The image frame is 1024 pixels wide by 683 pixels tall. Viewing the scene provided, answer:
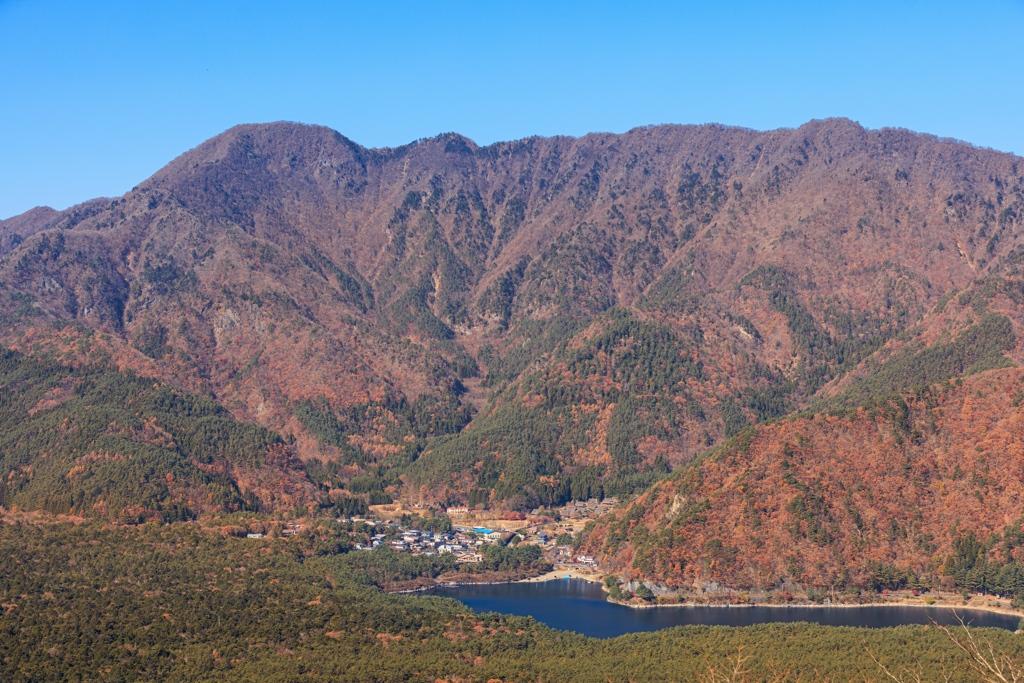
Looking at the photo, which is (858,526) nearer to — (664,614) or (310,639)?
(664,614)

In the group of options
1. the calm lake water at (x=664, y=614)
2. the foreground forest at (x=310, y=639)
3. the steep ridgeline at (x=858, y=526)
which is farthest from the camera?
the steep ridgeline at (x=858, y=526)

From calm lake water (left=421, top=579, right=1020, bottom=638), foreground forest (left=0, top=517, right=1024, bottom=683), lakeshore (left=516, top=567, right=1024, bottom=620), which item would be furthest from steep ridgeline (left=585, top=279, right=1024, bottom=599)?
foreground forest (left=0, top=517, right=1024, bottom=683)

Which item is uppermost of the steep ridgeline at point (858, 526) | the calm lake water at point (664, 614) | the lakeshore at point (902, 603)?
the steep ridgeline at point (858, 526)

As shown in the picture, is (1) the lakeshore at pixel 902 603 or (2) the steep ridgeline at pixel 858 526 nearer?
(1) the lakeshore at pixel 902 603

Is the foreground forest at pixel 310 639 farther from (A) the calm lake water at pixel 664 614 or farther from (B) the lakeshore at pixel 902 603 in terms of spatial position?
(B) the lakeshore at pixel 902 603

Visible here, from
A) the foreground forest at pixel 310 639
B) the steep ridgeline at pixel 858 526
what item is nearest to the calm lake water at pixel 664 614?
the steep ridgeline at pixel 858 526

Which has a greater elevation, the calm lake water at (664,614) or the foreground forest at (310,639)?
the foreground forest at (310,639)

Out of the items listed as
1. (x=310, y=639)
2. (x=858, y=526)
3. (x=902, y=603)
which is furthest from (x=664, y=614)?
(x=310, y=639)

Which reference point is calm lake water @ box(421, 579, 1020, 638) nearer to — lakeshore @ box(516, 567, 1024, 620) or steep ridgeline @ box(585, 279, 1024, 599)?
lakeshore @ box(516, 567, 1024, 620)

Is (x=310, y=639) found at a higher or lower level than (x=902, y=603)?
higher
